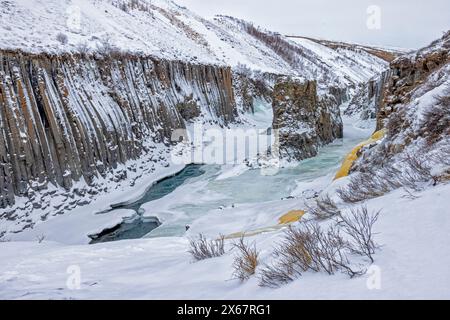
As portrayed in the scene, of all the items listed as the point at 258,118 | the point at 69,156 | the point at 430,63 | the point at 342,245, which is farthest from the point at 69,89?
the point at 258,118

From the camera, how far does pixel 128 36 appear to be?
24641 millimetres

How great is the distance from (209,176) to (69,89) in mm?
7687

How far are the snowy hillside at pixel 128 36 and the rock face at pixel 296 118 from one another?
8.59m

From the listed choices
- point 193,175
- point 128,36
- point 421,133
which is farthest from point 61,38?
point 421,133

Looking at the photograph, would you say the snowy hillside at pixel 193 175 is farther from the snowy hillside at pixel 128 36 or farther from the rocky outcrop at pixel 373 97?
the rocky outcrop at pixel 373 97

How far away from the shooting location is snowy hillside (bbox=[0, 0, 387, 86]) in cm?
1614

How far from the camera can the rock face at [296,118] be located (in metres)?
20.3

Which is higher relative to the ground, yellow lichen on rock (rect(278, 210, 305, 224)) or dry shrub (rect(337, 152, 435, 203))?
dry shrub (rect(337, 152, 435, 203))

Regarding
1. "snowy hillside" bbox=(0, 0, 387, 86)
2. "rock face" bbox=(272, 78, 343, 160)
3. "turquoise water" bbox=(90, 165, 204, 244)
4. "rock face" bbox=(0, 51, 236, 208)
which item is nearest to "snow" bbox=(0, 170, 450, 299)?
"turquoise water" bbox=(90, 165, 204, 244)

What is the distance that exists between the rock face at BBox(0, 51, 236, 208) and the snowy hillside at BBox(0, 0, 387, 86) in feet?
3.03

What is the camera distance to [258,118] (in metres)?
34.6

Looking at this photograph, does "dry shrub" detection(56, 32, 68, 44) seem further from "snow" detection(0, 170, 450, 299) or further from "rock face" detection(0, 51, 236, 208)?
"snow" detection(0, 170, 450, 299)
